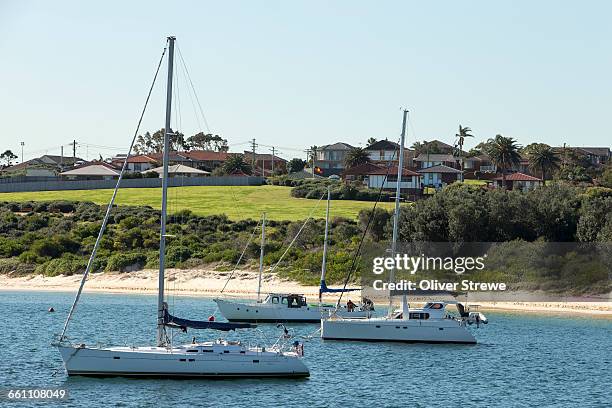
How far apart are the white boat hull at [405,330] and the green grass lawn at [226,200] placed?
55379 millimetres

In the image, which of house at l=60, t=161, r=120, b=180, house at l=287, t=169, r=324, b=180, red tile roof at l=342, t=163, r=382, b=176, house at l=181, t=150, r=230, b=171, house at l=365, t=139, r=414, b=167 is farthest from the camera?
house at l=365, t=139, r=414, b=167

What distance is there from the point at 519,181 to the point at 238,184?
38762mm

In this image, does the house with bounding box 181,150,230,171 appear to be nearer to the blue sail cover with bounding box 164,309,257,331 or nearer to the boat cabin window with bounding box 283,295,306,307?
the boat cabin window with bounding box 283,295,306,307

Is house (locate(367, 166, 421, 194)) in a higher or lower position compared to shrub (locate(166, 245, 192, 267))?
higher

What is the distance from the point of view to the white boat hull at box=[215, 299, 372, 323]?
76312 millimetres

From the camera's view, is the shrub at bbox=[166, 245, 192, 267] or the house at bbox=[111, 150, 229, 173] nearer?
the shrub at bbox=[166, 245, 192, 267]

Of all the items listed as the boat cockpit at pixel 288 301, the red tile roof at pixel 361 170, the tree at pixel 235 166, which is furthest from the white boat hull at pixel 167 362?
the tree at pixel 235 166

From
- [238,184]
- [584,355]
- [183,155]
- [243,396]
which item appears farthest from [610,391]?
[183,155]

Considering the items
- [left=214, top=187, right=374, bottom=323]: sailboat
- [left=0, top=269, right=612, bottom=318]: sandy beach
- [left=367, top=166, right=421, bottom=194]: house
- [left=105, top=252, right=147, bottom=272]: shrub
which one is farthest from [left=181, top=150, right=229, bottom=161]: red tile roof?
[left=214, top=187, right=374, bottom=323]: sailboat

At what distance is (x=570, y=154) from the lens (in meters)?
182

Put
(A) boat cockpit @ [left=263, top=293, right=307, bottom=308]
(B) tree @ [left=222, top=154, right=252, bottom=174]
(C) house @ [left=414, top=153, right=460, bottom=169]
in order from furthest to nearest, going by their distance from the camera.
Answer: (C) house @ [left=414, top=153, right=460, bottom=169] < (B) tree @ [left=222, top=154, right=252, bottom=174] < (A) boat cockpit @ [left=263, top=293, right=307, bottom=308]

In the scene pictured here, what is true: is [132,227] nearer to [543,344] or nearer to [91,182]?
[91,182]

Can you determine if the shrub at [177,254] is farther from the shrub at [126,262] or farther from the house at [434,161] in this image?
the house at [434,161]

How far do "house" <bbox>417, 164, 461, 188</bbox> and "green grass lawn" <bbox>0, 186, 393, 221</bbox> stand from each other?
20.5 meters
